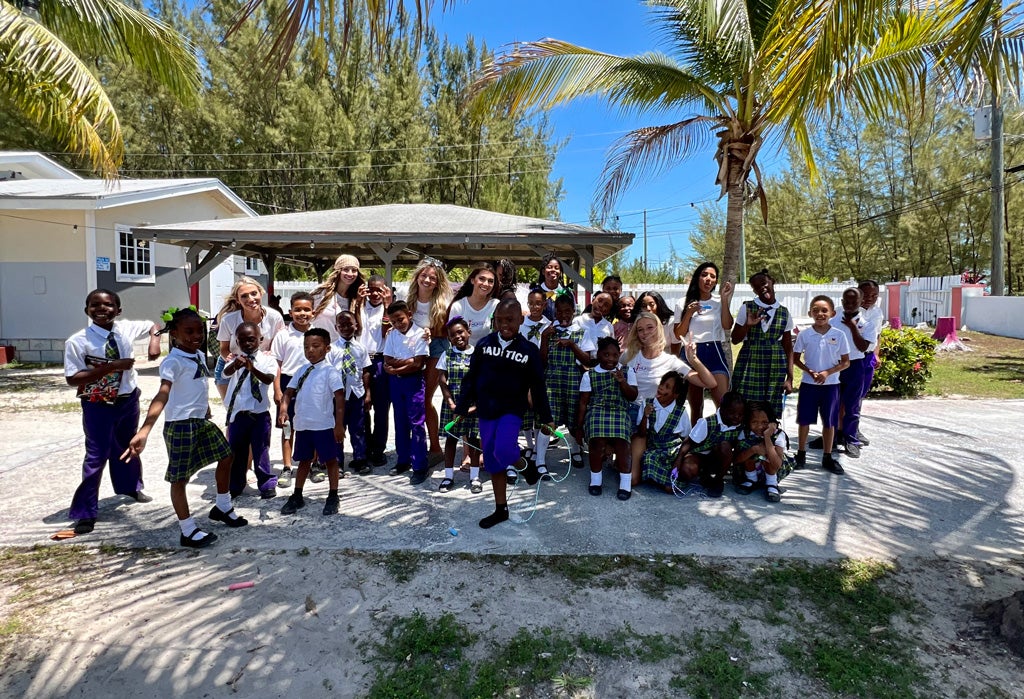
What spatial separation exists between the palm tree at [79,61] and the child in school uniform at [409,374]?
5.65 meters

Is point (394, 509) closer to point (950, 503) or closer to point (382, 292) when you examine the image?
point (382, 292)

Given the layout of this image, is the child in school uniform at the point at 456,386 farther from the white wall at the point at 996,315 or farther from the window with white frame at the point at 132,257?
the white wall at the point at 996,315

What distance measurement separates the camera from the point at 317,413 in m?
4.35

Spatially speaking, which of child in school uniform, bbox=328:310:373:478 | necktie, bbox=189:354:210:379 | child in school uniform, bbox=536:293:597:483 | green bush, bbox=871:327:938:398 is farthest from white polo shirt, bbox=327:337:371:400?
green bush, bbox=871:327:938:398

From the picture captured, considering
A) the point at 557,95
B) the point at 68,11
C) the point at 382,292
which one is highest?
the point at 68,11

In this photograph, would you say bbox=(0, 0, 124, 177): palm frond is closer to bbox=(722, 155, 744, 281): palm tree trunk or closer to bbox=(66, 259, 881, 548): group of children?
bbox=(66, 259, 881, 548): group of children

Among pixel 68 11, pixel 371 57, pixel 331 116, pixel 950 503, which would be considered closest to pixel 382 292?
pixel 371 57

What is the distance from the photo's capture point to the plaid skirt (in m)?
3.71

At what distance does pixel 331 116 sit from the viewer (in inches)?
1029

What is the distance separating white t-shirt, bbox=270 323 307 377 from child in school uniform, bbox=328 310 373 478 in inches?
11.2

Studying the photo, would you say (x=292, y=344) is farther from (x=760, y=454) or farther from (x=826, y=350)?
(x=826, y=350)

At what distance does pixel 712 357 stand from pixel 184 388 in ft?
13.7

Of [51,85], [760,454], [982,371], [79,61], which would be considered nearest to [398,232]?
[79,61]

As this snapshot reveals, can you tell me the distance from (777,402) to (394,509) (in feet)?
11.1
